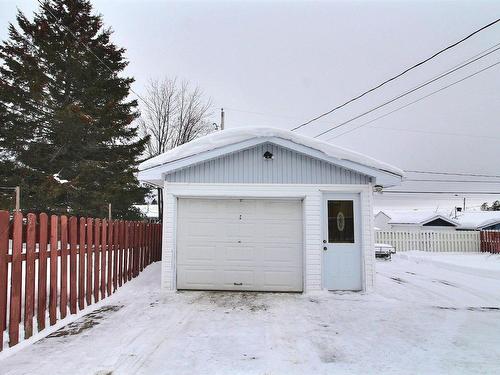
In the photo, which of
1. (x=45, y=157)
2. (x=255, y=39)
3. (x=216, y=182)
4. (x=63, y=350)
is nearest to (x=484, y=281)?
(x=216, y=182)

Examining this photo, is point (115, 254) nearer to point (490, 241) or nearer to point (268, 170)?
point (268, 170)

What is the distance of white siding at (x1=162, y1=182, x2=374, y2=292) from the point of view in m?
8.84

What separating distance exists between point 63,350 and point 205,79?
22415 mm

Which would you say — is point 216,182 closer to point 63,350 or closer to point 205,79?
point 63,350

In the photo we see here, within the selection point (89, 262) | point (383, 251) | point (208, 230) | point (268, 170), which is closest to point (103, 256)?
point (89, 262)

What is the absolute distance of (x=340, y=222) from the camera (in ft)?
29.8

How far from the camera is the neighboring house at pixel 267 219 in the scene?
8844 mm

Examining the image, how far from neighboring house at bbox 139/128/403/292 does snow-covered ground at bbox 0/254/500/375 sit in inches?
23.0

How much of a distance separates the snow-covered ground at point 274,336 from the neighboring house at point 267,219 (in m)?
0.58

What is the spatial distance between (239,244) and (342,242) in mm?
2614

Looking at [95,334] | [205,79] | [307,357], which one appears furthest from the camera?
[205,79]

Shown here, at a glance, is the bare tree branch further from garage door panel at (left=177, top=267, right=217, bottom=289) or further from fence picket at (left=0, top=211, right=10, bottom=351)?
fence picket at (left=0, top=211, right=10, bottom=351)

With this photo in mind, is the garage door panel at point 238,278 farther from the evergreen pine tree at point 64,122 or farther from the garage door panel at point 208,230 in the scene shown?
the evergreen pine tree at point 64,122

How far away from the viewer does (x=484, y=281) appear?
37.2 ft
